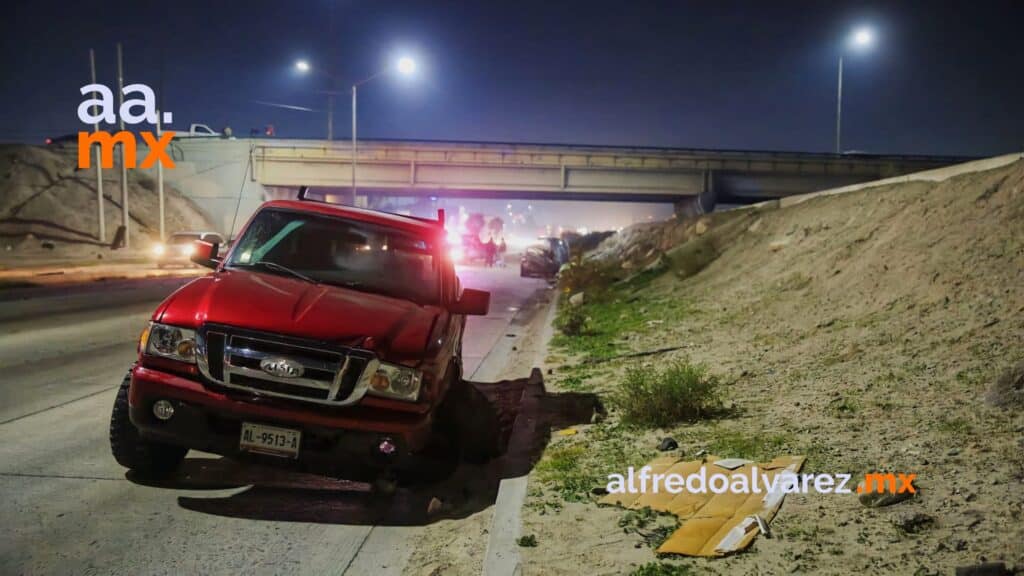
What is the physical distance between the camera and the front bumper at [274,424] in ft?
16.8

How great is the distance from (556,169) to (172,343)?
178ft

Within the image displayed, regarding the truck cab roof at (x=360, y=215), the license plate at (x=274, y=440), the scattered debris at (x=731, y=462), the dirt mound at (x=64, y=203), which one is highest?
the dirt mound at (x=64, y=203)

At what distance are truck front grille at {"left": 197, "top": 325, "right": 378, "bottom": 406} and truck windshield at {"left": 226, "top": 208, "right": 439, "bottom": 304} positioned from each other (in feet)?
4.54

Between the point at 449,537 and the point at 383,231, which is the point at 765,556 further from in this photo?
the point at 383,231

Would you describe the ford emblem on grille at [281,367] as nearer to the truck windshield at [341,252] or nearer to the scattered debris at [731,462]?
the truck windshield at [341,252]

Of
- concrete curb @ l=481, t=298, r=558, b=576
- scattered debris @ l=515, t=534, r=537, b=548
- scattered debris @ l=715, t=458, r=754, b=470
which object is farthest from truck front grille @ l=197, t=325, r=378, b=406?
scattered debris @ l=715, t=458, r=754, b=470

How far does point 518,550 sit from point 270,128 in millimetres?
60662

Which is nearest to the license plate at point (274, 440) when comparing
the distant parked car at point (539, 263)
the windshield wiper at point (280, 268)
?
the windshield wiper at point (280, 268)

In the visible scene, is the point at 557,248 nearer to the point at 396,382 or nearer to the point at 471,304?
the point at 471,304

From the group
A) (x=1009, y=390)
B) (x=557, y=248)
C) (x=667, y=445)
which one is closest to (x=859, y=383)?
(x=1009, y=390)

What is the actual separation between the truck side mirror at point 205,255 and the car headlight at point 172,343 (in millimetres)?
1678

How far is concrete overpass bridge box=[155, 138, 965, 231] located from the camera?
5841 cm

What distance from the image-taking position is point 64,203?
5175 centimetres

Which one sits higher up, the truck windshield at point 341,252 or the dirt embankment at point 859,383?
the truck windshield at point 341,252
